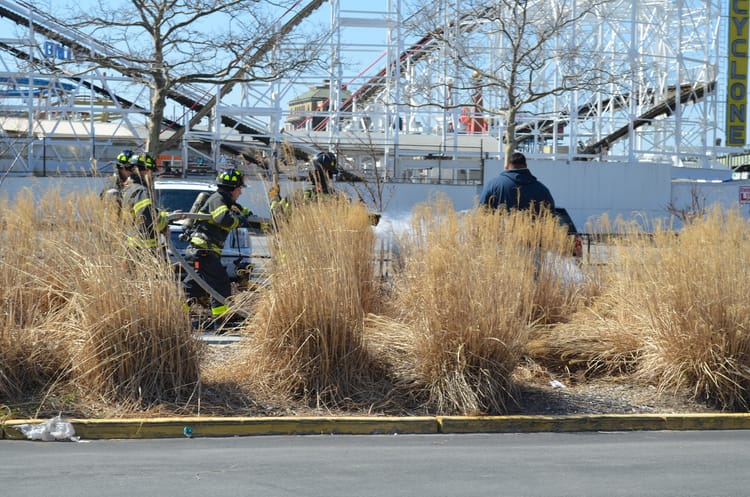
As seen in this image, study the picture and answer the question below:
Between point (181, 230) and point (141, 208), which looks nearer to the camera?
point (141, 208)

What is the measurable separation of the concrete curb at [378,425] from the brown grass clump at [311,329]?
334 millimetres

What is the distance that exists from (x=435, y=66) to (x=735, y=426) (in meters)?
27.0

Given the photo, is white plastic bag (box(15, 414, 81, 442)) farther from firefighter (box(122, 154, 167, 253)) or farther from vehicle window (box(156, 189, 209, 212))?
vehicle window (box(156, 189, 209, 212))

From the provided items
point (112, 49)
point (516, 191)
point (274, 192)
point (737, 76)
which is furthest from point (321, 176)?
point (737, 76)

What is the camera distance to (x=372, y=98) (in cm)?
3747

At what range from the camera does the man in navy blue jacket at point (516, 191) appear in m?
9.33

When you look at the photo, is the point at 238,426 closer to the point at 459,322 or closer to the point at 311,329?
the point at 311,329

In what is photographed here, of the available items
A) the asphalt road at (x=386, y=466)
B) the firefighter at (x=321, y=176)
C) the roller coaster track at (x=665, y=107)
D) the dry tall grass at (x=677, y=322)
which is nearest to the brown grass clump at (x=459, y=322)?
the asphalt road at (x=386, y=466)

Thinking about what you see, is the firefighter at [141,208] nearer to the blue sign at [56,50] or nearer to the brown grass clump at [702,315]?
the brown grass clump at [702,315]

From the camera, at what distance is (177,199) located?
525 inches

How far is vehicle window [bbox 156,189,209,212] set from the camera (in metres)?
13.2

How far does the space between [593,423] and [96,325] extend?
375 centimetres

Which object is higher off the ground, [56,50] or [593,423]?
[56,50]

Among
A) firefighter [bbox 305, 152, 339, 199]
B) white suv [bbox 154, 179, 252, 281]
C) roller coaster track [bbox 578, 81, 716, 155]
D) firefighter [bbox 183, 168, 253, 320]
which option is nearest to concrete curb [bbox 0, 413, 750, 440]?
firefighter [bbox 305, 152, 339, 199]
